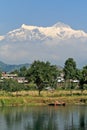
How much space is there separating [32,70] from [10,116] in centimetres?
3234

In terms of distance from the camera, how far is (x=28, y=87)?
367ft

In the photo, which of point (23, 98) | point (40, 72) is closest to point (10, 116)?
point (23, 98)

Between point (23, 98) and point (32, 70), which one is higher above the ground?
point (32, 70)

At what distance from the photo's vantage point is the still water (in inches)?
1741

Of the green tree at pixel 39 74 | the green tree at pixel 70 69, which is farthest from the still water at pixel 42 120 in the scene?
the green tree at pixel 70 69

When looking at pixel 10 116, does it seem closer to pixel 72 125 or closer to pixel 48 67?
pixel 72 125

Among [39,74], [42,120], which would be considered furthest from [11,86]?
[42,120]

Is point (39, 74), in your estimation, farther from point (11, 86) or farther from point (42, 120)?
point (42, 120)

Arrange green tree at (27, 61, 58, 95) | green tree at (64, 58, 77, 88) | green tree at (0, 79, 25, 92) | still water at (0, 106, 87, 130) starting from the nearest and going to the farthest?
still water at (0, 106, 87, 130)
green tree at (27, 61, 58, 95)
green tree at (0, 79, 25, 92)
green tree at (64, 58, 77, 88)

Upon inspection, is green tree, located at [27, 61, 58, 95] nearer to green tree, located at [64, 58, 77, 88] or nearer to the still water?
green tree, located at [64, 58, 77, 88]

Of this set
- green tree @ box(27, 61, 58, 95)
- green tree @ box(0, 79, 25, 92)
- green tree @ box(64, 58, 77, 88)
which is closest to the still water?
green tree @ box(27, 61, 58, 95)

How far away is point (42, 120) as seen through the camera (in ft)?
163

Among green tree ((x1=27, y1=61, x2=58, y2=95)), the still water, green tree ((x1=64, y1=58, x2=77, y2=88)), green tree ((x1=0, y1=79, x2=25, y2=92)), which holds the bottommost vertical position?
the still water

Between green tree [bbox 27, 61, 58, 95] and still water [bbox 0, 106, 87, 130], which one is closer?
still water [bbox 0, 106, 87, 130]
